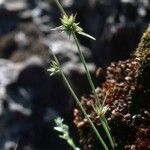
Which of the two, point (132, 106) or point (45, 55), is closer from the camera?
point (132, 106)

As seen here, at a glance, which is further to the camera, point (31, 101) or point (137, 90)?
point (31, 101)

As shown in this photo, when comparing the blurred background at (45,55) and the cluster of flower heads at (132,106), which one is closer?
the cluster of flower heads at (132,106)

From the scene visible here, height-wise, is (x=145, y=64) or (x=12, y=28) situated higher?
(x=12, y=28)

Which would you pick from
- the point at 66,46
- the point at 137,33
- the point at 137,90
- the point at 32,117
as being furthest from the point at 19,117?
the point at 137,90

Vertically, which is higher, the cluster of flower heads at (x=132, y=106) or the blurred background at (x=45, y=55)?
the blurred background at (x=45, y=55)

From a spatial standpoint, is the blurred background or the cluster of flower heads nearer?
the cluster of flower heads

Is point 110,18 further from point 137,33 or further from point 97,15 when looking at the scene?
point 97,15

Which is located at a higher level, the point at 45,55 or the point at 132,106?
the point at 45,55

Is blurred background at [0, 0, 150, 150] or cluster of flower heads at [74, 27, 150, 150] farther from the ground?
blurred background at [0, 0, 150, 150]
